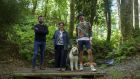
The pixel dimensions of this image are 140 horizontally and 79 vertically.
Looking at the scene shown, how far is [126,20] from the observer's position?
738 inches

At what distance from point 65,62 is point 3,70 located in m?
2.72

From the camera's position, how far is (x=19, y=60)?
16922 mm

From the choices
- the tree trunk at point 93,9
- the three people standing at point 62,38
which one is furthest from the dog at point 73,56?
the tree trunk at point 93,9

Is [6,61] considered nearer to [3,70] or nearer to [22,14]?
[3,70]

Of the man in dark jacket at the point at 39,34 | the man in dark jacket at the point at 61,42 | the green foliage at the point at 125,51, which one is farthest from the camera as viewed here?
the green foliage at the point at 125,51

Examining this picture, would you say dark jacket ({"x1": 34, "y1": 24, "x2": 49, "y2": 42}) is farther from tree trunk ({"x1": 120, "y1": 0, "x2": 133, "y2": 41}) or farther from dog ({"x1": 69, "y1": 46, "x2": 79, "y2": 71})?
tree trunk ({"x1": 120, "y1": 0, "x2": 133, "y2": 41})

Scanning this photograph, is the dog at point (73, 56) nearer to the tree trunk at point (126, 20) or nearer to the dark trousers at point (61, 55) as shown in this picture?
the dark trousers at point (61, 55)

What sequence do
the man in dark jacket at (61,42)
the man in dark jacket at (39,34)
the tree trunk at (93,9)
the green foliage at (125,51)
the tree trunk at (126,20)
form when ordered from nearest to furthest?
the man in dark jacket at (39,34)
the man in dark jacket at (61,42)
the green foliage at (125,51)
the tree trunk at (126,20)
the tree trunk at (93,9)

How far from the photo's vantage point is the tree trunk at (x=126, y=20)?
18688 mm

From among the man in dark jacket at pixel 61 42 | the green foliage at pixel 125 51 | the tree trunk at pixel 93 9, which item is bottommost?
the green foliage at pixel 125 51

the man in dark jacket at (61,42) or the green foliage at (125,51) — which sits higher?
the man in dark jacket at (61,42)

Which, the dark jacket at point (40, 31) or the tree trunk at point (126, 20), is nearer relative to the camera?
the dark jacket at point (40, 31)

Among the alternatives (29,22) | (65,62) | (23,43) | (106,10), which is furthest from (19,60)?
(106,10)

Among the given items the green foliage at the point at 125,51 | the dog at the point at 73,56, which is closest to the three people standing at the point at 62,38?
the dog at the point at 73,56
